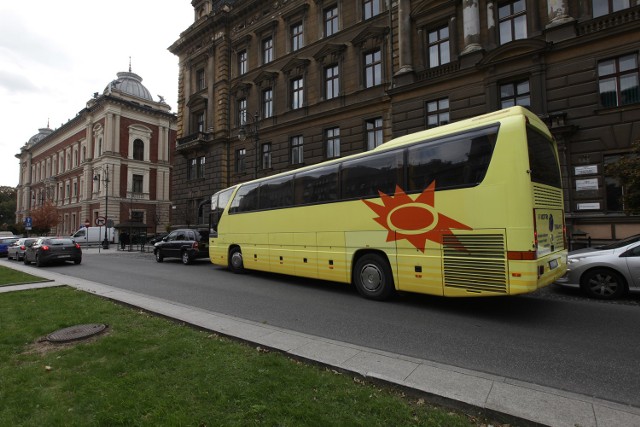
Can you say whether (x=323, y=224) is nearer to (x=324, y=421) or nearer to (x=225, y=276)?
(x=225, y=276)

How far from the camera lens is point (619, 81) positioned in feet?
47.2

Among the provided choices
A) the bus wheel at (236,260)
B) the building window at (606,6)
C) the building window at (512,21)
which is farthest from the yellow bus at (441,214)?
the building window at (512,21)

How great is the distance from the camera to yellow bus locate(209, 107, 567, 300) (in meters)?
6.22

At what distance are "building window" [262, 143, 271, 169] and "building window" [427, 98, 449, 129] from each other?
13.0 meters

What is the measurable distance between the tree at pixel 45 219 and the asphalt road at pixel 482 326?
2348 inches

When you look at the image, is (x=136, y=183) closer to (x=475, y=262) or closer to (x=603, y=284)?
(x=475, y=262)

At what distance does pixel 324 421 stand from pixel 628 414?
8.97 ft

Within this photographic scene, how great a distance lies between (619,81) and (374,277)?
14.3m

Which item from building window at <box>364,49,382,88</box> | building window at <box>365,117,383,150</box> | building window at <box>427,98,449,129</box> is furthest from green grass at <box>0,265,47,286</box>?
building window at <box>364,49,382,88</box>

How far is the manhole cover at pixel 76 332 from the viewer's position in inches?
206

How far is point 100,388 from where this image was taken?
3.54 meters

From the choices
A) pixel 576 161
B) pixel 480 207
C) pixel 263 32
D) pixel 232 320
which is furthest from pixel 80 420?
pixel 263 32

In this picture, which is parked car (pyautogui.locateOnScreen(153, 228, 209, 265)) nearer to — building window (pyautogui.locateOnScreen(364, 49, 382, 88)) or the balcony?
building window (pyautogui.locateOnScreen(364, 49, 382, 88))

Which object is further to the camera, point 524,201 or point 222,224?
point 222,224
